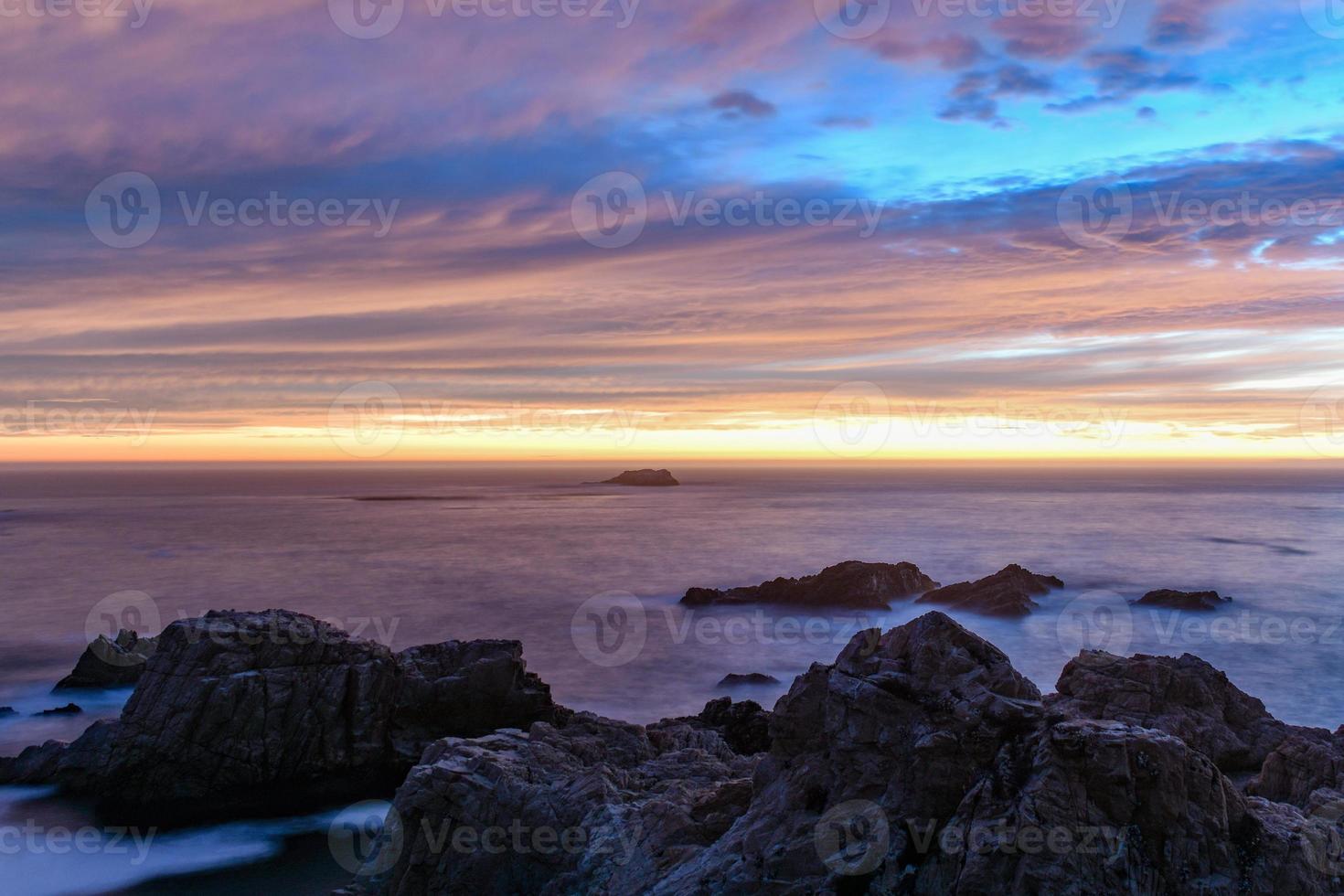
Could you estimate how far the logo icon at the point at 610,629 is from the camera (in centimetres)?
4222

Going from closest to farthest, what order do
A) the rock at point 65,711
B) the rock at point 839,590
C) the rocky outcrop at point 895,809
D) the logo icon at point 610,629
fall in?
the rocky outcrop at point 895,809
the rock at point 65,711
the logo icon at point 610,629
the rock at point 839,590

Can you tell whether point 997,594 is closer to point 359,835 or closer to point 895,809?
point 359,835

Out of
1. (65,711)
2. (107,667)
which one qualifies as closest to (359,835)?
(65,711)

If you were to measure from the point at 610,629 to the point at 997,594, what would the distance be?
2110cm

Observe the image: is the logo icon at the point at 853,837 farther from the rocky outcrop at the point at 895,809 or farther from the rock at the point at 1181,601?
the rock at the point at 1181,601

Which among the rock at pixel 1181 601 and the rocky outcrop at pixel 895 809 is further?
the rock at pixel 1181 601

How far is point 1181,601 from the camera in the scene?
2039 inches

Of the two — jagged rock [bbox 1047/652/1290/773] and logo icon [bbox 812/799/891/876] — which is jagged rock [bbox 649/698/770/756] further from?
logo icon [bbox 812/799/891/876]

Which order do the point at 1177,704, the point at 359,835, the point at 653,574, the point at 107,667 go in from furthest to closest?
the point at 653,574
the point at 107,667
the point at 359,835
the point at 1177,704

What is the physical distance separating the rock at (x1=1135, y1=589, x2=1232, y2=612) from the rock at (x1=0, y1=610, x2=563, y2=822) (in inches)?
1605

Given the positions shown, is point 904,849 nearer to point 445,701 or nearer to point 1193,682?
point 1193,682

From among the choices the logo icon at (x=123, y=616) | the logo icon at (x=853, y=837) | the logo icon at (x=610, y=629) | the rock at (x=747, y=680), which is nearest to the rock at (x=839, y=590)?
the logo icon at (x=610, y=629)

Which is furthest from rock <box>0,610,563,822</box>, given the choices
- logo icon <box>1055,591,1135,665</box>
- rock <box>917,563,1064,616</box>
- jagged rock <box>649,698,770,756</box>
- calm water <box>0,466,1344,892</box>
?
rock <box>917,563,1064,616</box>

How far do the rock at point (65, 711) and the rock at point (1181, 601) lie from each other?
51.1 meters
